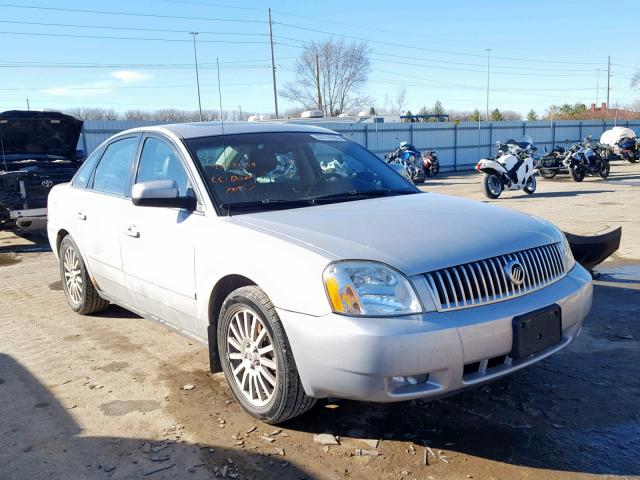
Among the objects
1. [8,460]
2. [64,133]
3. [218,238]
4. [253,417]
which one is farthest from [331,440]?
[64,133]

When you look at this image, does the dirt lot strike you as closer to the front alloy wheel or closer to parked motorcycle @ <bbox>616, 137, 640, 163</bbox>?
the front alloy wheel

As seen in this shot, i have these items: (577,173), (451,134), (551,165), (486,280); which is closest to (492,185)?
(577,173)

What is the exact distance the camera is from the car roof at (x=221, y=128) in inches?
164

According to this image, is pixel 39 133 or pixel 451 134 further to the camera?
pixel 451 134

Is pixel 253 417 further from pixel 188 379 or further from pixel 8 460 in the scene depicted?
pixel 8 460

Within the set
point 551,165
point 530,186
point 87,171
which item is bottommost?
point 530,186

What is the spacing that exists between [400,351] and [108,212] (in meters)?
2.92

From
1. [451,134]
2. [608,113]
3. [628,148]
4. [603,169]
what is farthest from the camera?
[608,113]

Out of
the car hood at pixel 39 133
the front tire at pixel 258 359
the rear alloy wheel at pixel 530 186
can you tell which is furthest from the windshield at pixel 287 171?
the rear alloy wheel at pixel 530 186

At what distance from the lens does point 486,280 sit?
2.92 metres

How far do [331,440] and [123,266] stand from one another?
7.06ft

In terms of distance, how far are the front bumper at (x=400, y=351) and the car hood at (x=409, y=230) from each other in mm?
282

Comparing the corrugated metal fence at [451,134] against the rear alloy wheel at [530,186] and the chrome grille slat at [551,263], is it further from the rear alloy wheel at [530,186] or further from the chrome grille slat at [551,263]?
the chrome grille slat at [551,263]

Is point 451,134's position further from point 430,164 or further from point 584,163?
point 584,163
